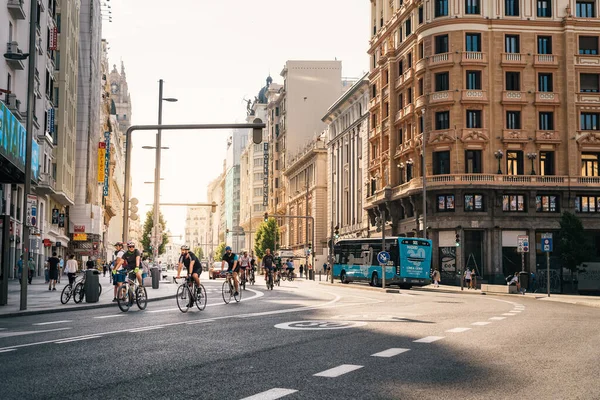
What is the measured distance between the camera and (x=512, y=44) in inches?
2189

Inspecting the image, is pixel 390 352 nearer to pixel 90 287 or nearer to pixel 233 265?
pixel 233 265

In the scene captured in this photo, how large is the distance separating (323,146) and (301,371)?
284 feet

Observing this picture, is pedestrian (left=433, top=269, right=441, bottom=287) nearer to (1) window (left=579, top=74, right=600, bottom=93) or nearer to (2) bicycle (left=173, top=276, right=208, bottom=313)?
(1) window (left=579, top=74, right=600, bottom=93)

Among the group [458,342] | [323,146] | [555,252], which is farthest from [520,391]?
[323,146]

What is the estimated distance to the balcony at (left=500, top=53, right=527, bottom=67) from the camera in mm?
54750

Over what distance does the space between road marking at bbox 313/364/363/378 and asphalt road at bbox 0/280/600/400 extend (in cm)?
1

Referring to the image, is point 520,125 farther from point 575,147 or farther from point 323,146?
point 323,146

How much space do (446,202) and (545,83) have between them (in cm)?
1143

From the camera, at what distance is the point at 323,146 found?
94.2m

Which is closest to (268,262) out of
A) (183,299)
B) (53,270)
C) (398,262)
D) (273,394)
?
(53,270)

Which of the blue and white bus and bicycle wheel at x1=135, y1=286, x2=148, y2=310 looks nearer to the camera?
bicycle wheel at x1=135, y1=286, x2=148, y2=310

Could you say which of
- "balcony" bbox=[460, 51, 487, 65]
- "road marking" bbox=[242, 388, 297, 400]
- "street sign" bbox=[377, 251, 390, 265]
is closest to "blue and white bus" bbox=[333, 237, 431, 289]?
"street sign" bbox=[377, 251, 390, 265]

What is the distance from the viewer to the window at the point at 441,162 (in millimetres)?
54344

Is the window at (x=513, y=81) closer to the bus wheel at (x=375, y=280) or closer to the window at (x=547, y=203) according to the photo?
→ the window at (x=547, y=203)
